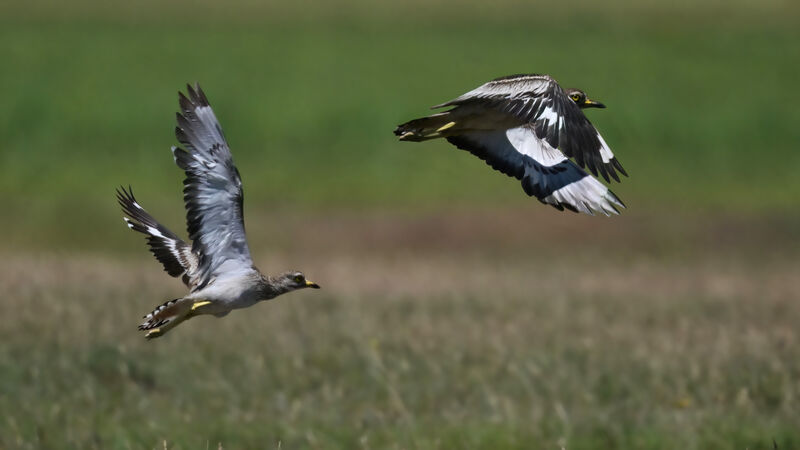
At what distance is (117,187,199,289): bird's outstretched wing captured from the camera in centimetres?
698

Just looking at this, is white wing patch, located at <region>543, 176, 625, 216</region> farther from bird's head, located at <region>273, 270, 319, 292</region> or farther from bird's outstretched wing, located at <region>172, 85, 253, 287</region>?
bird's outstretched wing, located at <region>172, 85, 253, 287</region>

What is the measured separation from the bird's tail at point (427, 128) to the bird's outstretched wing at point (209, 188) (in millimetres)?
1282

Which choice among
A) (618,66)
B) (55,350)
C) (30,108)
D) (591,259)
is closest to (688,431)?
(55,350)

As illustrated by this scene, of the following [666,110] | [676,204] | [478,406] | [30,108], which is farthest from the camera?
[666,110]

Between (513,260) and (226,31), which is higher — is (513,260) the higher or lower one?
the lower one

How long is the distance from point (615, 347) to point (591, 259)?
734cm

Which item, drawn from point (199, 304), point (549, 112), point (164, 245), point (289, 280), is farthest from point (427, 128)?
point (199, 304)

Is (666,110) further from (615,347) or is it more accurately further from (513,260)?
(615,347)

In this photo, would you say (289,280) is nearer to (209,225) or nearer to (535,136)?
(209,225)

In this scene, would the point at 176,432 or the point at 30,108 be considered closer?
the point at 176,432

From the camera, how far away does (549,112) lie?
6.64 m

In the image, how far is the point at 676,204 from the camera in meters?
22.3

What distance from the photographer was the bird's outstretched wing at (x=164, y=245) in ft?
22.9

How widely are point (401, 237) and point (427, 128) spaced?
11.8m
